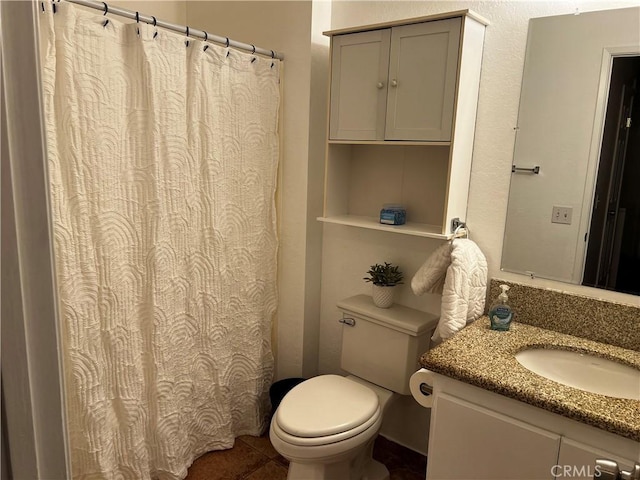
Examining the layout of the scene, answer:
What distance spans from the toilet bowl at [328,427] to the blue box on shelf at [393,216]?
69cm

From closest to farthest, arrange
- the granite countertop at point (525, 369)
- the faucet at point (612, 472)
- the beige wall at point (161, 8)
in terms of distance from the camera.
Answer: the faucet at point (612, 472)
the granite countertop at point (525, 369)
the beige wall at point (161, 8)

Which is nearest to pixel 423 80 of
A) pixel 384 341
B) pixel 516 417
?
pixel 384 341

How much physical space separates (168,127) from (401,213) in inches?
38.5

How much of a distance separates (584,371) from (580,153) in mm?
713

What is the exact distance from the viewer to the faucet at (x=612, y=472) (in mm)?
1025

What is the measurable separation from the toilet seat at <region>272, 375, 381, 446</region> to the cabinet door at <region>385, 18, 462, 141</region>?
40.4 inches

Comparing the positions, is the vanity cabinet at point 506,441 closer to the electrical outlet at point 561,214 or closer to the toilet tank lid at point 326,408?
the toilet tank lid at point 326,408

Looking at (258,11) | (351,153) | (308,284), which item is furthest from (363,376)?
(258,11)

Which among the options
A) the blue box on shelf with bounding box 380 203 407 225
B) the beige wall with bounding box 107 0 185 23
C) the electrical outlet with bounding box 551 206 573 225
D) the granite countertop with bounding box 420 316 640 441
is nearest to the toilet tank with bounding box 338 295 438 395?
the granite countertop with bounding box 420 316 640 441

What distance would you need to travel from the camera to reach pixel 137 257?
5.75 feet

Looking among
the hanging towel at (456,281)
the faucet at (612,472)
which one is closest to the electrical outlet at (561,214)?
the hanging towel at (456,281)

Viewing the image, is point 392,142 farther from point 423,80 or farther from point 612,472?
point 612,472

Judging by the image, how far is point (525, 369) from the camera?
1.38 metres

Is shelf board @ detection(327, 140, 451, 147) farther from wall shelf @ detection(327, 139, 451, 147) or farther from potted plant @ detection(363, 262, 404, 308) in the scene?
potted plant @ detection(363, 262, 404, 308)
